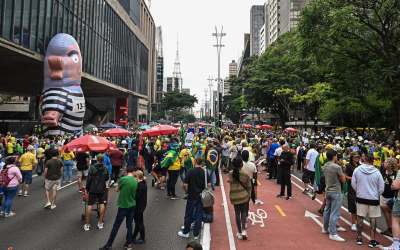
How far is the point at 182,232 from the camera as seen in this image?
29.6 ft

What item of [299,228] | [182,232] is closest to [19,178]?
[182,232]

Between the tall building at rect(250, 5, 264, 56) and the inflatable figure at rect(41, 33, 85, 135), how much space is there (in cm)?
14337

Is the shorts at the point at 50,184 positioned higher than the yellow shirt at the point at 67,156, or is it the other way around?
the yellow shirt at the point at 67,156

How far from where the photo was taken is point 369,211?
8398mm

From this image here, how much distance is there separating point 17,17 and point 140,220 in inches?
981

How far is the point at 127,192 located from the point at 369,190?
16.9 ft

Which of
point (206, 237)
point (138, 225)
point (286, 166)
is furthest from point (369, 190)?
point (138, 225)

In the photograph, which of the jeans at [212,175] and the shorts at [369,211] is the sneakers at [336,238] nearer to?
the shorts at [369,211]

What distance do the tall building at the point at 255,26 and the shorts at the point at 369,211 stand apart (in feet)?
538

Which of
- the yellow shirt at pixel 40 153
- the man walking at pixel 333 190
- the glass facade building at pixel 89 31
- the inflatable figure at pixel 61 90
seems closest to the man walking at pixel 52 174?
the yellow shirt at pixel 40 153

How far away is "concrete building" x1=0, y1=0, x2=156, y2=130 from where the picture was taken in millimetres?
28594

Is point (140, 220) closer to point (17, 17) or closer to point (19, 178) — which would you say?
point (19, 178)

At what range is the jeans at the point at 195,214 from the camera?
859cm

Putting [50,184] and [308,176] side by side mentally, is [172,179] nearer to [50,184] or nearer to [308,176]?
[50,184]
